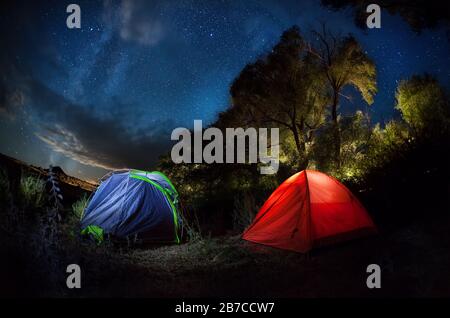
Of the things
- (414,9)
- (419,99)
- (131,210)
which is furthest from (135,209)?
(419,99)

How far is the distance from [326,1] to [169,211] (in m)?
7.98

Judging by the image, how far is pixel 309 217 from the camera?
617 cm

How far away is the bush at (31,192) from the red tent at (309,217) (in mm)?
5050

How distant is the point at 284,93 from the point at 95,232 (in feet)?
38.1

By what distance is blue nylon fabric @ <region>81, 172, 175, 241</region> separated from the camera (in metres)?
7.59

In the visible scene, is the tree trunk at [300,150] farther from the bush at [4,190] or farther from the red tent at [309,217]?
the bush at [4,190]

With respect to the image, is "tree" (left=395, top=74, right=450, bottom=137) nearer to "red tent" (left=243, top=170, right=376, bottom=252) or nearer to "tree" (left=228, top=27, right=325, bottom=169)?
"tree" (left=228, top=27, right=325, bottom=169)

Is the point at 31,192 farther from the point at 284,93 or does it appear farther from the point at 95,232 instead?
the point at 284,93

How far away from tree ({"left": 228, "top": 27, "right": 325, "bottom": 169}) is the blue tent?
907 centimetres

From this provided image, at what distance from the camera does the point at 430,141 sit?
7.95 m

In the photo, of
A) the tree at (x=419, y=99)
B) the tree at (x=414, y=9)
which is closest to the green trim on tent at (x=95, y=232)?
the tree at (x=414, y=9)

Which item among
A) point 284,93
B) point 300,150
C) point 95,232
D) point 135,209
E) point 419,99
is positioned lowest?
point 95,232

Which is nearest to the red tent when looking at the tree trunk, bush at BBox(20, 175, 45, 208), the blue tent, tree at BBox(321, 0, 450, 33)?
the blue tent
